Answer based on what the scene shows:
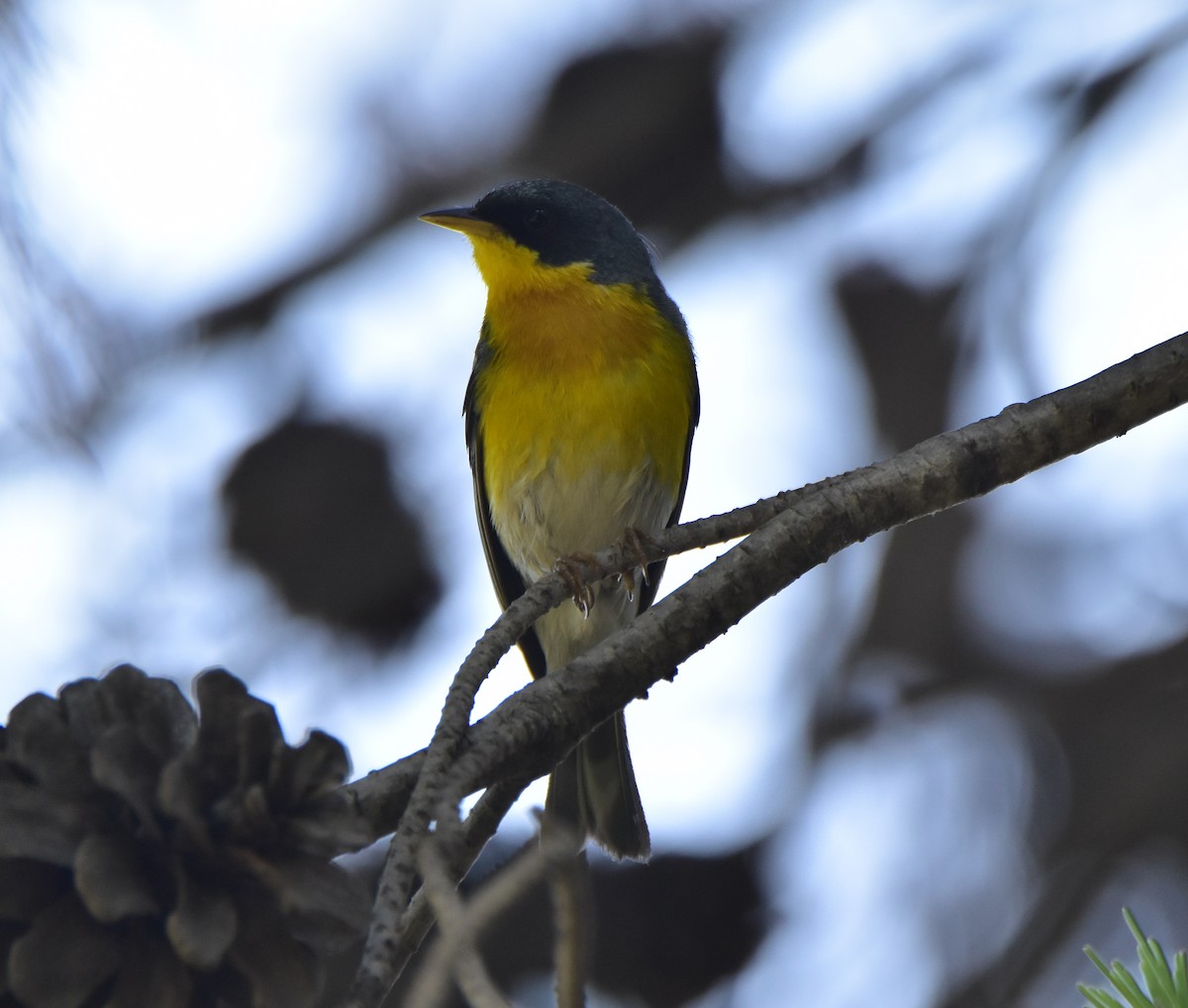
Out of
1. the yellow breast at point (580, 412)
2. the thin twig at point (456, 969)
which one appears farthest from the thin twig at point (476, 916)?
the yellow breast at point (580, 412)

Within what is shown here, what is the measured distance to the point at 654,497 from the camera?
491cm

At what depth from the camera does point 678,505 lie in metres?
5.24

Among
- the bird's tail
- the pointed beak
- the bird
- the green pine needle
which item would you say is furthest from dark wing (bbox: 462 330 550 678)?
the green pine needle

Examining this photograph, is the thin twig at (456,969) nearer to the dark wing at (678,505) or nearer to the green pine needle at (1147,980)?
the green pine needle at (1147,980)

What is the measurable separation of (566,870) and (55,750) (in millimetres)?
759

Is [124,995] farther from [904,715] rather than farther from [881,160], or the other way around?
[881,160]

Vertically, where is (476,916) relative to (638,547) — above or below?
below

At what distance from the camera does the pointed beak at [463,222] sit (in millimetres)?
5129

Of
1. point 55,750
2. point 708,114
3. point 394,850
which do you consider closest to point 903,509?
point 394,850

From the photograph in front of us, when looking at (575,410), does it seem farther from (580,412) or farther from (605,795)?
(605,795)

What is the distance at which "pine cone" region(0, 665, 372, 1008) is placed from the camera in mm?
1577

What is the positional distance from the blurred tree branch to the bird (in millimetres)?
1939

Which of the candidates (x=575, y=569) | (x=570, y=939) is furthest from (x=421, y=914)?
(x=575, y=569)

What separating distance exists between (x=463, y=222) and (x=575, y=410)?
1.02 meters
